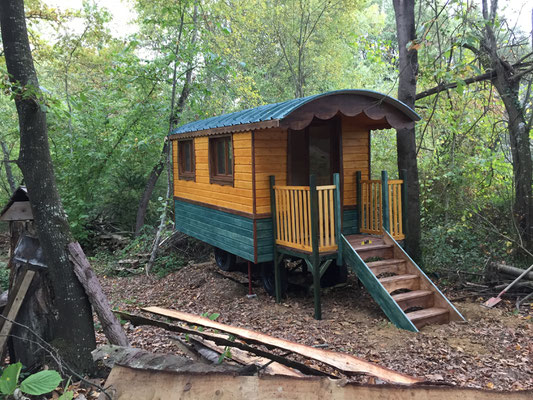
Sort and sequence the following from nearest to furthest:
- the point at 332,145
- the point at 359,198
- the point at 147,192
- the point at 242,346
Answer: the point at 242,346 → the point at 359,198 → the point at 332,145 → the point at 147,192

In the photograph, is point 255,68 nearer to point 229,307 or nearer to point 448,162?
point 448,162

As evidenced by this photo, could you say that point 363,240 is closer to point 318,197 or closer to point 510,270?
point 318,197

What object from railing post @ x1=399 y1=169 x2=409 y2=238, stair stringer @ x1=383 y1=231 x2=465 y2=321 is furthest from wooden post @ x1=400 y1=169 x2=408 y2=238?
stair stringer @ x1=383 y1=231 x2=465 y2=321

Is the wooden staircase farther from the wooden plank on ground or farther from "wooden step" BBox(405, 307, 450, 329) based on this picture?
the wooden plank on ground

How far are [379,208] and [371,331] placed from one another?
266 cm


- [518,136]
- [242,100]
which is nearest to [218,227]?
[518,136]

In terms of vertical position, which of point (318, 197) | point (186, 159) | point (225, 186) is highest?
point (186, 159)

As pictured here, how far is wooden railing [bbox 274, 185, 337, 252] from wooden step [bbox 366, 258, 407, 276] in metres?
0.67

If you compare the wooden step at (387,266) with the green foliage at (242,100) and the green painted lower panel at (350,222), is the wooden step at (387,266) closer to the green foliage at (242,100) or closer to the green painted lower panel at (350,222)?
the green painted lower panel at (350,222)

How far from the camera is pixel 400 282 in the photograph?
Result: 20.3 feet

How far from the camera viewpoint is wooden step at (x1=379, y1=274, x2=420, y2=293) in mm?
6082

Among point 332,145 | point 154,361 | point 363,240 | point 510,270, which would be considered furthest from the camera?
point 332,145

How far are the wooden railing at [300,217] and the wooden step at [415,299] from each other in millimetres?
1248

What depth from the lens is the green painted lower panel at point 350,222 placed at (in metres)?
7.57
